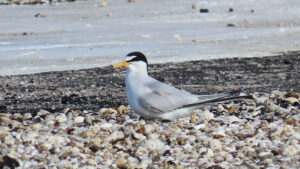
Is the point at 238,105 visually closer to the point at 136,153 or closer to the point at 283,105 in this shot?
the point at 283,105

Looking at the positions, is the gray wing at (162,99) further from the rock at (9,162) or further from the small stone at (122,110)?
the rock at (9,162)

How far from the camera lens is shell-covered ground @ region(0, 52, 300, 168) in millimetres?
5742

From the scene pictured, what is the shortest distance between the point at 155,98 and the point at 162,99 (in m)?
0.08

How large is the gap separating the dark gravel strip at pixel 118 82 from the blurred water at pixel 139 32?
83cm

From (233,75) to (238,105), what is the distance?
2.82 meters

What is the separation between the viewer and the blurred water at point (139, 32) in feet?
41.2

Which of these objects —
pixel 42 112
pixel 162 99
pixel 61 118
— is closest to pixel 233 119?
pixel 162 99

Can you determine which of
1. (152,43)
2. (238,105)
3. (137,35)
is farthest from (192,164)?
(137,35)

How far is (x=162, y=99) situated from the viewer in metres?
6.75

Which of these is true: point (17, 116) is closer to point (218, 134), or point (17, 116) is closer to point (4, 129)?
point (4, 129)

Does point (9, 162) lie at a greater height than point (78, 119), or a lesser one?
greater

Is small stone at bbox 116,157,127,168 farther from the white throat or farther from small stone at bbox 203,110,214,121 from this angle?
small stone at bbox 203,110,214,121

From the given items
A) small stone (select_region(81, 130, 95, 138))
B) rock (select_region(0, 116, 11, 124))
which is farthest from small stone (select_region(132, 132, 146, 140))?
rock (select_region(0, 116, 11, 124))

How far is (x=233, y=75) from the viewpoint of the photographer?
35.0 ft
